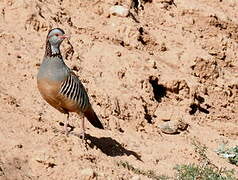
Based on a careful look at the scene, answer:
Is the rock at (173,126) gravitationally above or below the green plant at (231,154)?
above

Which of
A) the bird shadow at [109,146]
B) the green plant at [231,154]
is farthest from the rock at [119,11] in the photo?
the bird shadow at [109,146]

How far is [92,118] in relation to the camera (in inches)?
334

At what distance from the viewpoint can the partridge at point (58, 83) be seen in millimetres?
7570

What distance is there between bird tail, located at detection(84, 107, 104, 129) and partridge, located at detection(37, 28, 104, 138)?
0.30m

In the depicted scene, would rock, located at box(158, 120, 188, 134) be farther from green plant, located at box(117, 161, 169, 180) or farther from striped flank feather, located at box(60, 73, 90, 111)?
striped flank feather, located at box(60, 73, 90, 111)

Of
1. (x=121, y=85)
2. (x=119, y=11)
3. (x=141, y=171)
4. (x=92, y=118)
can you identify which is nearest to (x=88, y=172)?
(x=141, y=171)

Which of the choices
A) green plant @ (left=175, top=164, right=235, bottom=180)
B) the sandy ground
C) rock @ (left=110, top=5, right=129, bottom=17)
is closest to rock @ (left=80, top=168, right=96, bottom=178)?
the sandy ground

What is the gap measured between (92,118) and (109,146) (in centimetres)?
52

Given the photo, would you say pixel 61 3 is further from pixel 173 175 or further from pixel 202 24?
pixel 173 175

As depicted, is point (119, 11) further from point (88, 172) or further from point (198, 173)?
point (88, 172)

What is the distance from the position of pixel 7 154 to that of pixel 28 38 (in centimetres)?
349

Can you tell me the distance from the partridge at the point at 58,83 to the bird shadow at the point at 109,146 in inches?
25.7

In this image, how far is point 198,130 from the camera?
11031 millimetres

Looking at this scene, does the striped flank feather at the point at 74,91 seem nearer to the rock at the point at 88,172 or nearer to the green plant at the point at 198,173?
the rock at the point at 88,172
